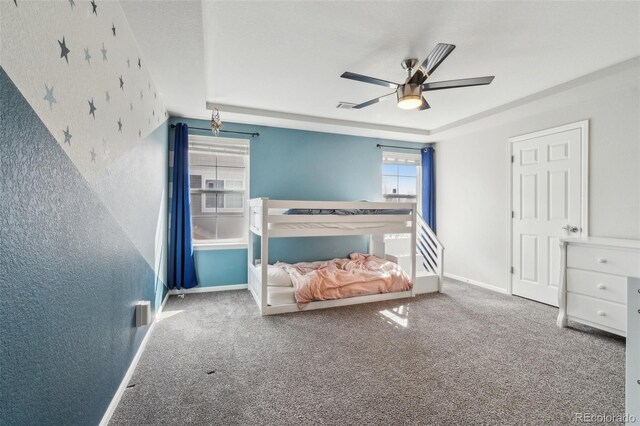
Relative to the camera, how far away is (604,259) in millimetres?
2373

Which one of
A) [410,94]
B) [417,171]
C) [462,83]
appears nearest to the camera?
[462,83]

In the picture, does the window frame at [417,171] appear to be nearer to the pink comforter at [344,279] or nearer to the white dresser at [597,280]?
the pink comforter at [344,279]

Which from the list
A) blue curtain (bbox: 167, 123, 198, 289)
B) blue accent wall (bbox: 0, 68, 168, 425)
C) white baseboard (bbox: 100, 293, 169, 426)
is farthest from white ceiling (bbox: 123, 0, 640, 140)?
white baseboard (bbox: 100, 293, 169, 426)

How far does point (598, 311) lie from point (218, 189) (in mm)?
4220

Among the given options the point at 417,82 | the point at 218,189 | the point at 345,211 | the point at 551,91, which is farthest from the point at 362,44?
the point at 218,189

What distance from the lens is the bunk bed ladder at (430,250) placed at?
3.73 m

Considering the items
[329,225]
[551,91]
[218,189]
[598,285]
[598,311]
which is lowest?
[598,311]

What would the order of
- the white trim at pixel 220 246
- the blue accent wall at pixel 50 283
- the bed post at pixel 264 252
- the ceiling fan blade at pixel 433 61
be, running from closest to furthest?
the blue accent wall at pixel 50 283
the ceiling fan blade at pixel 433 61
the bed post at pixel 264 252
the white trim at pixel 220 246

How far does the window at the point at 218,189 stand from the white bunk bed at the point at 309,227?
39 cm

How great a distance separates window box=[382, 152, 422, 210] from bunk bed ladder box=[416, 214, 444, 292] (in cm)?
81

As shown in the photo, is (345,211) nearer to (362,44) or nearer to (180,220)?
(362,44)

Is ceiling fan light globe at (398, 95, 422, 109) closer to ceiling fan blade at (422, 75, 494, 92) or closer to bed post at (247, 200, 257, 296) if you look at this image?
ceiling fan blade at (422, 75, 494, 92)

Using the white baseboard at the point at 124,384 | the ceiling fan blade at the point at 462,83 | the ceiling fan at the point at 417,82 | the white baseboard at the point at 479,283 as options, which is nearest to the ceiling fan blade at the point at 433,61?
the ceiling fan at the point at 417,82
